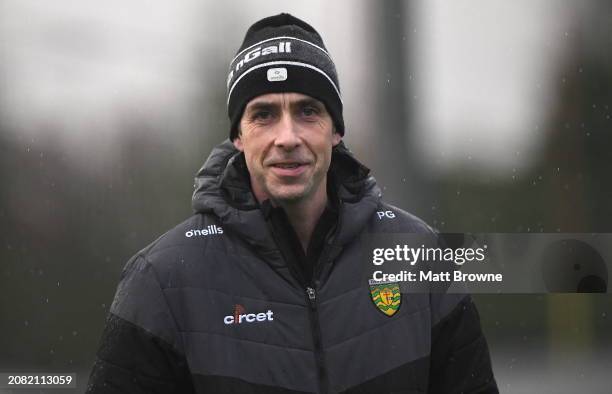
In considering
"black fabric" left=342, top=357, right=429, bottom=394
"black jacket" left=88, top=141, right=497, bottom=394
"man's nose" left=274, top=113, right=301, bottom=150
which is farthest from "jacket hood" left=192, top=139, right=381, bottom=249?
"black fabric" left=342, top=357, right=429, bottom=394

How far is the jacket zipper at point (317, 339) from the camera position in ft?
3.60

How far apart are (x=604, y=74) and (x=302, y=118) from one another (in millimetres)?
1161

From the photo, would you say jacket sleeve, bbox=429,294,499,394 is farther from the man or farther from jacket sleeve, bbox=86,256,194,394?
jacket sleeve, bbox=86,256,194,394

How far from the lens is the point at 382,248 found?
1.22 metres

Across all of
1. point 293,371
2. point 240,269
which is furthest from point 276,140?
point 293,371

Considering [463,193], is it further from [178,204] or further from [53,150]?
[53,150]

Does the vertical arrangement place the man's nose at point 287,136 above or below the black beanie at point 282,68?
below

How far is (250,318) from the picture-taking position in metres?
1.12

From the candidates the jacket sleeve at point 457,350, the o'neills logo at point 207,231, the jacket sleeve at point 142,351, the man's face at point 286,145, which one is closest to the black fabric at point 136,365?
the jacket sleeve at point 142,351

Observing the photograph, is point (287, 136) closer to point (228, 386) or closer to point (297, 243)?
point (297, 243)

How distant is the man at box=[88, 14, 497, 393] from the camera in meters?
1.09

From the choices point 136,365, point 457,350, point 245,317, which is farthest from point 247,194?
point 457,350

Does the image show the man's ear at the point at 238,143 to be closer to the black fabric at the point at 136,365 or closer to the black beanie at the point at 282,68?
the black beanie at the point at 282,68

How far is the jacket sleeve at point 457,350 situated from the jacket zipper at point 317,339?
8.3 inches
